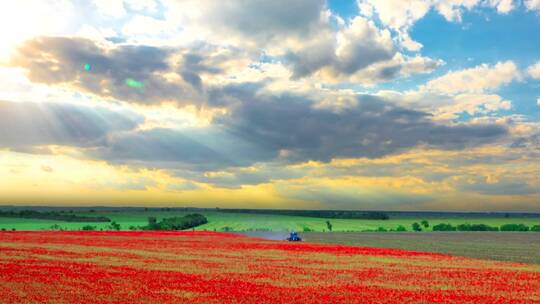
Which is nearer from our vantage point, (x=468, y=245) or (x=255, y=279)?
(x=255, y=279)

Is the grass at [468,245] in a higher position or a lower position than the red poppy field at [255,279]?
lower

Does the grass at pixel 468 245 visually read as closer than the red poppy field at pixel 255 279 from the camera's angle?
No

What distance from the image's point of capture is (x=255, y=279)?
31.8 meters

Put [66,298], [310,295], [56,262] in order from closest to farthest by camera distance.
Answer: [66,298]
[310,295]
[56,262]

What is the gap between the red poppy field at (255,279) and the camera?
24859mm

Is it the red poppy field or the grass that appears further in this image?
the grass

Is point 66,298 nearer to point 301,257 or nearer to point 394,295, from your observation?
point 394,295

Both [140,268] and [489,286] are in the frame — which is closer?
[489,286]

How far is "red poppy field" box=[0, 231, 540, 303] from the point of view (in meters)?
24.9

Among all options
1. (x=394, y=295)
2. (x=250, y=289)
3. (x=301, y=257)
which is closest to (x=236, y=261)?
(x=301, y=257)

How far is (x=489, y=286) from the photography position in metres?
30.4

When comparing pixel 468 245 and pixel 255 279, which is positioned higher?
pixel 255 279

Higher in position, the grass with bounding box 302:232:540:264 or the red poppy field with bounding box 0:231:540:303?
the red poppy field with bounding box 0:231:540:303

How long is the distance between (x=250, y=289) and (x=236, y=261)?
55.7 feet
